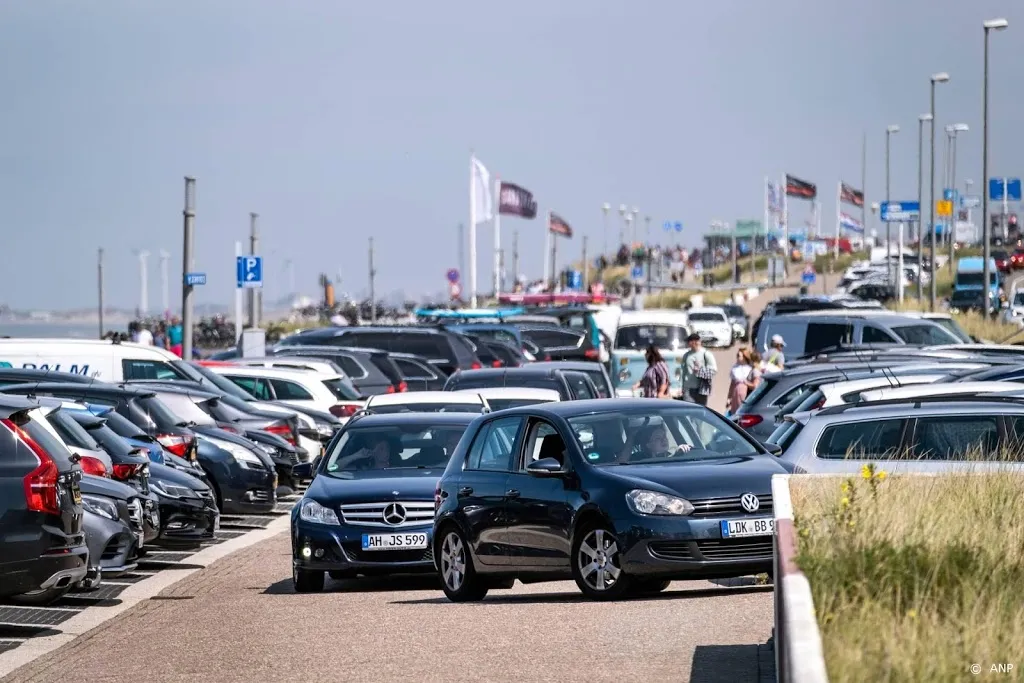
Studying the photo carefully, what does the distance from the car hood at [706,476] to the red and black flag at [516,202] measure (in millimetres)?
54873

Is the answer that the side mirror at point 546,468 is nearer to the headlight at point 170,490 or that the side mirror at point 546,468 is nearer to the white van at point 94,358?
the headlight at point 170,490

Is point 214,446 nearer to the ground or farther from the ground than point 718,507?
nearer to the ground

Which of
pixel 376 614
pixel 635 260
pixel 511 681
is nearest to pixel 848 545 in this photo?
pixel 511 681

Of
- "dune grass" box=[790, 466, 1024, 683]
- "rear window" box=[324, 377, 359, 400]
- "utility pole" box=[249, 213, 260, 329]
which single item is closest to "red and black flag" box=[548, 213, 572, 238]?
"utility pole" box=[249, 213, 260, 329]

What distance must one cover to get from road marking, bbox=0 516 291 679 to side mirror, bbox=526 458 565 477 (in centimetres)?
332

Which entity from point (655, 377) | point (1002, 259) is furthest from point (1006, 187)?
point (655, 377)

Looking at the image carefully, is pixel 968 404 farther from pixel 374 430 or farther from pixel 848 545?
pixel 848 545

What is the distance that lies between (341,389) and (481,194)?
31503 mm

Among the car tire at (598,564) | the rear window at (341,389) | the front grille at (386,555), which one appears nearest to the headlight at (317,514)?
the front grille at (386,555)

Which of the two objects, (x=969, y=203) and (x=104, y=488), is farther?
(x=969, y=203)

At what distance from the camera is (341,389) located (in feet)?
98.8

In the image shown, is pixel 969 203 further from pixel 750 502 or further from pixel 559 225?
pixel 750 502

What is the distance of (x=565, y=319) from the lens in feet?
186

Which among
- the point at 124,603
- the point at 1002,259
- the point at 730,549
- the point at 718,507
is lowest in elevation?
the point at 124,603
